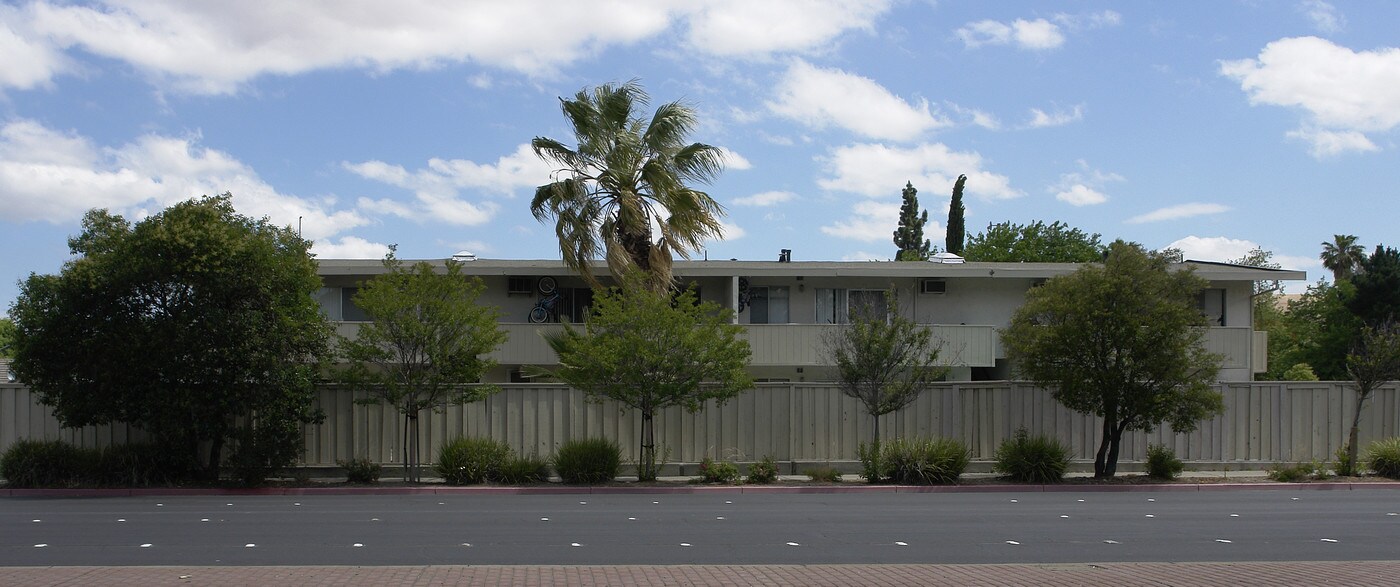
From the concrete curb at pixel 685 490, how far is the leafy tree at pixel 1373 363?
6.01 feet

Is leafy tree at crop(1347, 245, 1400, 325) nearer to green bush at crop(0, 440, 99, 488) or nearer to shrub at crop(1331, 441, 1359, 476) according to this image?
shrub at crop(1331, 441, 1359, 476)

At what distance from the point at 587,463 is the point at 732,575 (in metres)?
9.60

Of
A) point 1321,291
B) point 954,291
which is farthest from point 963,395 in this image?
point 1321,291

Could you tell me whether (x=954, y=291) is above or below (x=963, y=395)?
above

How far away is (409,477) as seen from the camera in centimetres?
1900

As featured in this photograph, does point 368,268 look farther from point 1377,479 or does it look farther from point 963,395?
point 1377,479

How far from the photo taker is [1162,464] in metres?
19.3

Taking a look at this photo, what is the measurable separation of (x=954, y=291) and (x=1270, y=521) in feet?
49.3

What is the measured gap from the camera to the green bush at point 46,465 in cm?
1764

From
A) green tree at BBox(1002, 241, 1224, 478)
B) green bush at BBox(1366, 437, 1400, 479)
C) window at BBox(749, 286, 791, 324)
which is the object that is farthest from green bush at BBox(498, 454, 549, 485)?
green bush at BBox(1366, 437, 1400, 479)

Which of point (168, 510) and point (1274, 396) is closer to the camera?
point (168, 510)

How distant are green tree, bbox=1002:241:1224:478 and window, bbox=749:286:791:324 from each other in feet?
30.0

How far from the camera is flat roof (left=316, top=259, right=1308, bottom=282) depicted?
26.1 m

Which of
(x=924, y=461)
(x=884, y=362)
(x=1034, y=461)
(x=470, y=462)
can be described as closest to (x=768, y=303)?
A: (x=884, y=362)
